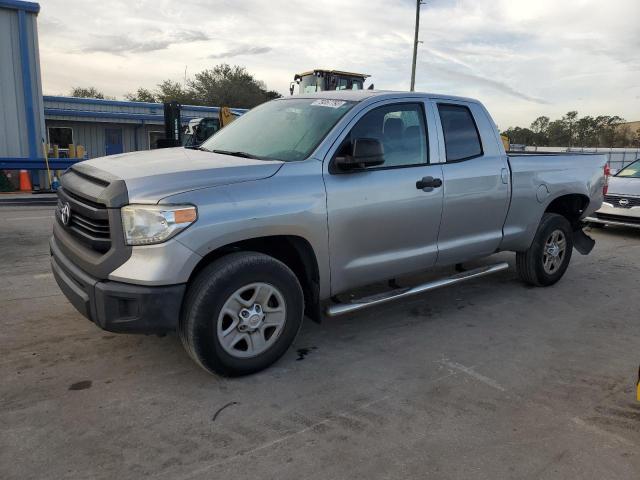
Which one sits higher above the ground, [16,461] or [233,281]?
[233,281]

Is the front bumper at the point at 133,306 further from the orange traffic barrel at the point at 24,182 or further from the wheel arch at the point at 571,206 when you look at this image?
the orange traffic barrel at the point at 24,182

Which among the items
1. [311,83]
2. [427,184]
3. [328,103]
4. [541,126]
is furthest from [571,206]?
[541,126]

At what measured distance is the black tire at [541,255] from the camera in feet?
18.1

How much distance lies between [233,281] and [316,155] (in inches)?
43.4

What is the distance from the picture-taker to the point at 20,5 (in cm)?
1497

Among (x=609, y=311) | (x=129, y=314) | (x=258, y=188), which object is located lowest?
(x=609, y=311)

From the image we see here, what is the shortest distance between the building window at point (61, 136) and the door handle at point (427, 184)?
23.6 m

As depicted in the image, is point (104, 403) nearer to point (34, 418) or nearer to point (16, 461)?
point (34, 418)

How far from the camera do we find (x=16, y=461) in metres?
2.55

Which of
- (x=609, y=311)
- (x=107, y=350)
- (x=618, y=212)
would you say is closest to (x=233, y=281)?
(x=107, y=350)

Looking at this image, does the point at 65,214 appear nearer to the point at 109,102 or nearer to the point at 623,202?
the point at 623,202

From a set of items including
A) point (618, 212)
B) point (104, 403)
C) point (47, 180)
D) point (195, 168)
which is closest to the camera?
point (104, 403)

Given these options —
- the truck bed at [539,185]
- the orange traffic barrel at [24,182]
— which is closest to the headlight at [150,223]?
the truck bed at [539,185]

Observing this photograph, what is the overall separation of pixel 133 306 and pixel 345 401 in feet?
4.57
